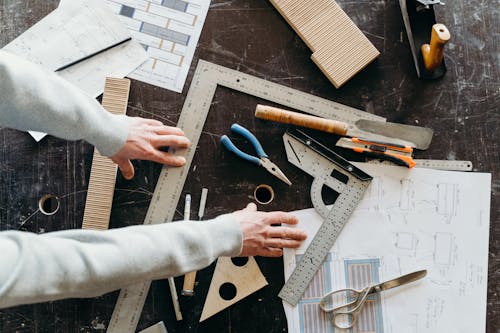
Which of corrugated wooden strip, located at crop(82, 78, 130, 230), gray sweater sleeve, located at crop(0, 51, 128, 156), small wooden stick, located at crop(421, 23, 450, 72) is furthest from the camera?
corrugated wooden strip, located at crop(82, 78, 130, 230)

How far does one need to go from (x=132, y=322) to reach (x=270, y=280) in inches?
17.2

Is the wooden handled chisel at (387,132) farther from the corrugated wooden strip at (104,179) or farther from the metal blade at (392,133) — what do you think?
the corrugated wooden strip at (104,179)

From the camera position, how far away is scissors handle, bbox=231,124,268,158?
1523 mm

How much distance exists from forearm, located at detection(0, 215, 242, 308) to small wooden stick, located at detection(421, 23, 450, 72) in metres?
0.83

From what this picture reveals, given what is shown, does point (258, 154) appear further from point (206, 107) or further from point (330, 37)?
point (330, 37)

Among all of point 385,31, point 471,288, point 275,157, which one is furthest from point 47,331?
point 385,31

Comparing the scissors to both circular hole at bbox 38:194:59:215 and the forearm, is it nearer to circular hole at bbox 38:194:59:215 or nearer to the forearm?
the forearm

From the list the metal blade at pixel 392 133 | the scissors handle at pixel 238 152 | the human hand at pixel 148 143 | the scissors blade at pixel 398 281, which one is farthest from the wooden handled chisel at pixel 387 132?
Answer: the scissors blade at pixel 398 281

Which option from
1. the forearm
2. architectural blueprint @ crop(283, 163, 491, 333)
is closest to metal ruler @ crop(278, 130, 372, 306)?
architectural blueprint @ crop(283, 163, 491, 333)

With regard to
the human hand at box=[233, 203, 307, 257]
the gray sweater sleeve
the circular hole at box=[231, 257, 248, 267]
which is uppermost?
the gray sweater sleeve

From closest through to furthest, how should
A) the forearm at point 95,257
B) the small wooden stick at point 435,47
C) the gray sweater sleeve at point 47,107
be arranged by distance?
the forearm at point 95,257 < the gray sweater sleeve at point 47,107 < the small wooden stick at point 435,47

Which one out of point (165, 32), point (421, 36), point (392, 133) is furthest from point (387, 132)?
point (165, 32)

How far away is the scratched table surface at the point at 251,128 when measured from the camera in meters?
1.49

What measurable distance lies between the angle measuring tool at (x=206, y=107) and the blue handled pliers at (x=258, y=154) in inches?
4.2
